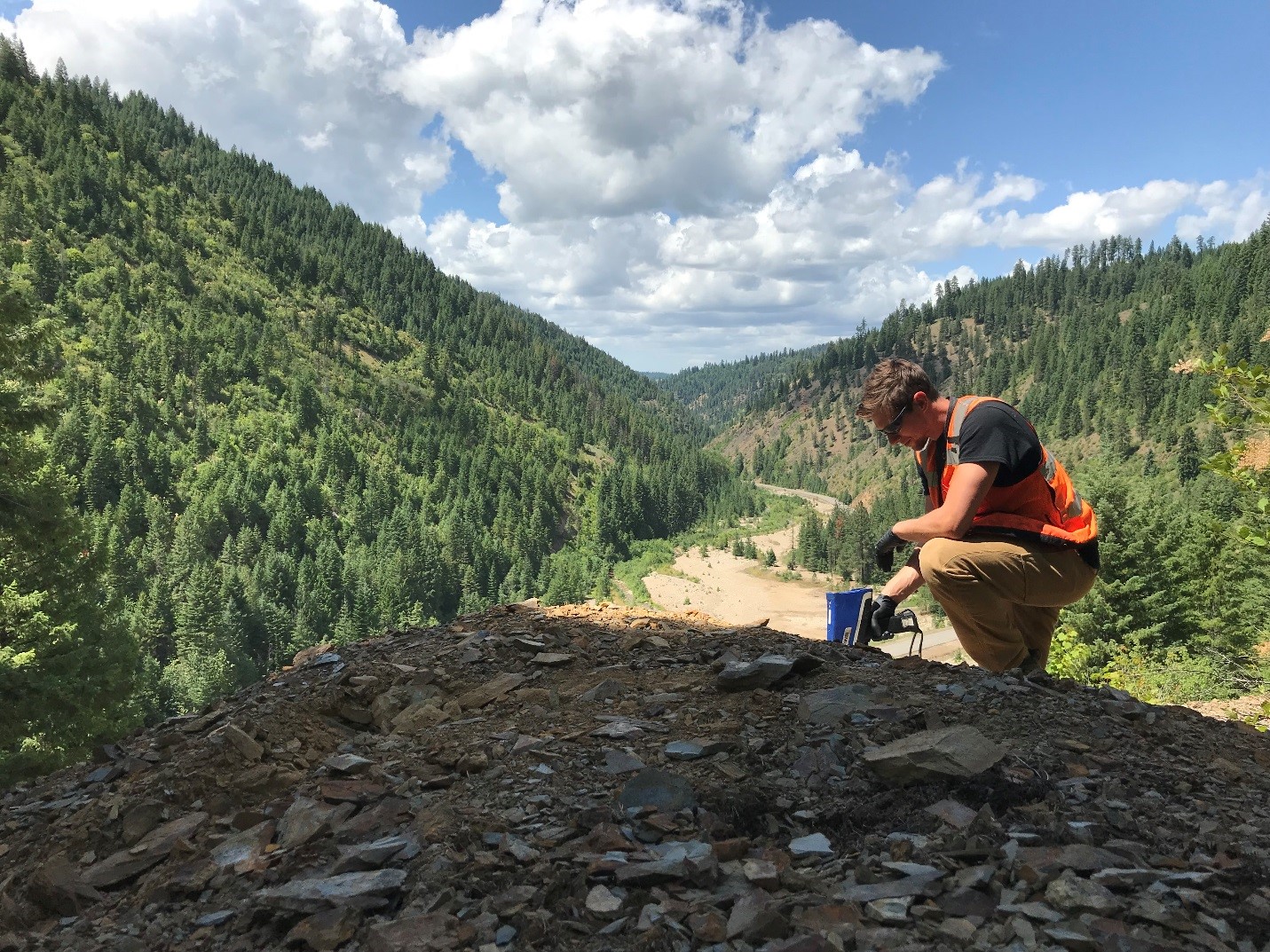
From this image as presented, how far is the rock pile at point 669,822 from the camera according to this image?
2449 millimetres

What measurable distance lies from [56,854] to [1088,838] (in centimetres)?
494

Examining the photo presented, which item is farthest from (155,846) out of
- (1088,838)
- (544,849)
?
(1088,838)

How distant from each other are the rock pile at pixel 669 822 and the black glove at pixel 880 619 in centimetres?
29

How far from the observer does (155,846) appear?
11.8 feet

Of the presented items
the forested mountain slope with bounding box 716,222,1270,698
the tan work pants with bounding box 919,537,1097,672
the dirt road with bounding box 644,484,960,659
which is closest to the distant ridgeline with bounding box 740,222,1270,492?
the forested mountain slope with bounding box 716,222,1270,698

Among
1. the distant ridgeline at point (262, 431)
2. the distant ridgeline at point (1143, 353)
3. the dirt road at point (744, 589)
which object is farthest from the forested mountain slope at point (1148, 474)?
the distant ridgeline at point (262, 431)

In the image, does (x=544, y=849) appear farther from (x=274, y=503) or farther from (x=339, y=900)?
(x=274, y=503)

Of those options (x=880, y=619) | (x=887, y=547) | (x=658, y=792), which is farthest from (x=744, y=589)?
(x=658, y=792)

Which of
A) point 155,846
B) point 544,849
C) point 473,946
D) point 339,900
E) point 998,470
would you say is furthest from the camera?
point 998,470

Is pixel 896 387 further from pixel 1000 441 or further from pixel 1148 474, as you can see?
pixel 1148 474

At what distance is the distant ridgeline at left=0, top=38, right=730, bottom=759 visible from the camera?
7769cm

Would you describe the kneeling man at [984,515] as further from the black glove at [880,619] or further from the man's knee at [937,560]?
the black glove at [880,619]

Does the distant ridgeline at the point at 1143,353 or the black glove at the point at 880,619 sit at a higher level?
the distant ridgeline at the point at 1143,353

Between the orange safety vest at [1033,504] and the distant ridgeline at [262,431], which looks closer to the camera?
the orange safety vest at [1033,504]
